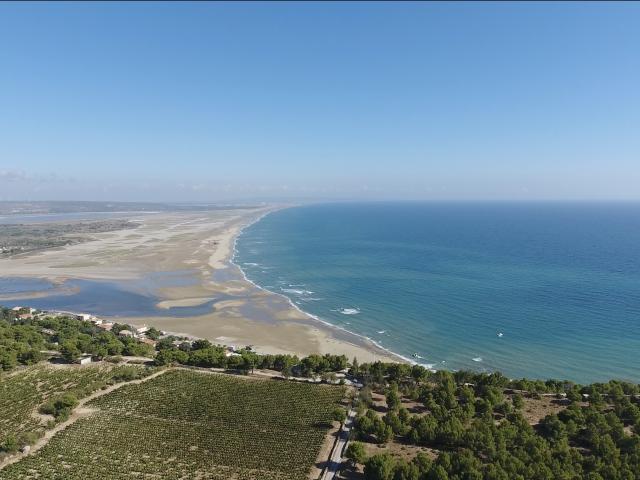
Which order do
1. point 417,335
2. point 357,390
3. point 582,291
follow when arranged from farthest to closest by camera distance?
point 582,291 < point 417,335 < point 357,390

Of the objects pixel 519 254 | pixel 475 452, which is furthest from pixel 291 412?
pixel 519 254

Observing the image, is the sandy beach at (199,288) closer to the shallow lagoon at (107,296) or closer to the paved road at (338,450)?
the shallow lagoon at (107,296)

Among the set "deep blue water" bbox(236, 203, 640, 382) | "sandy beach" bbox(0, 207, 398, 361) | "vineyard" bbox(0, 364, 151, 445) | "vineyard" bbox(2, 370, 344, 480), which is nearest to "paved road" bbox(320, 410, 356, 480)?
"vineyard" bbox(2, 370, 344, 480)

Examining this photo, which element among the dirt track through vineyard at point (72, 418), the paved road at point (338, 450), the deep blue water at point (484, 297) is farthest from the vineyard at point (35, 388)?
the deep blue water at point (484, 297)

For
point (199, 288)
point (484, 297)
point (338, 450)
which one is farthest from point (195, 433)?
point (484, 297)

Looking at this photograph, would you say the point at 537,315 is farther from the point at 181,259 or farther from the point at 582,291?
the point at 181,259

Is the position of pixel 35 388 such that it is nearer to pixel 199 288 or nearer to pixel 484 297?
pixel 199 288

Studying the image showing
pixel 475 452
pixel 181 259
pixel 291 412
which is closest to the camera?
pixel 475 452
